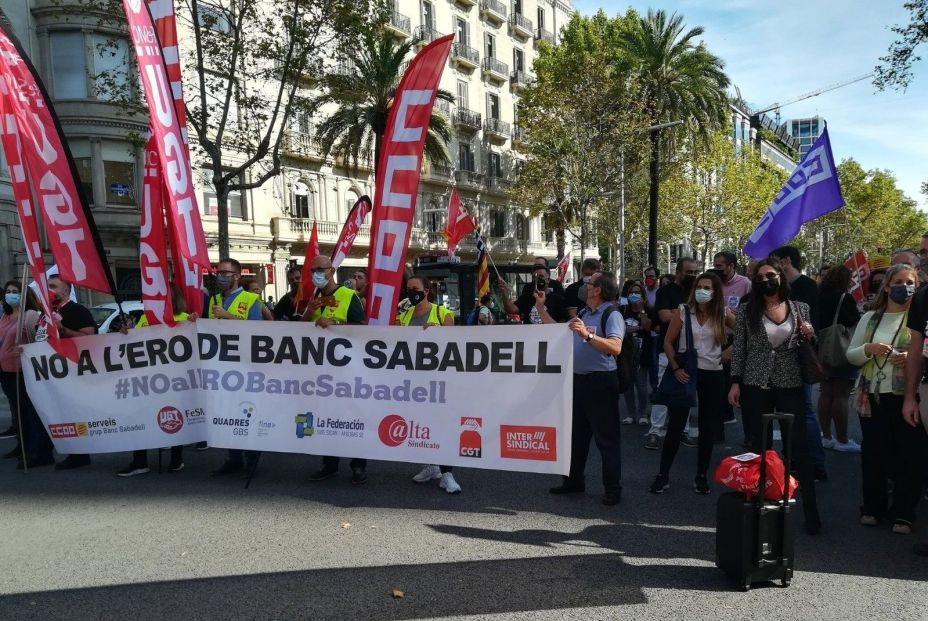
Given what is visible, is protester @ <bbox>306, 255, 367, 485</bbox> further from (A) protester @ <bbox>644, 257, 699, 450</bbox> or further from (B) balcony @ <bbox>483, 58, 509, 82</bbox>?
(B) balcony @ <bbox>483, 58, 509, 82</bbox>

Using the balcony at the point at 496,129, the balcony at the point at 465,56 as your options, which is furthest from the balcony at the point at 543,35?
the balcony at the point at 465,56

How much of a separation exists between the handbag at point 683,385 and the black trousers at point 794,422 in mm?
742

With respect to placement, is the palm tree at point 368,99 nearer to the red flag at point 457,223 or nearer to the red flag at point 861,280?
the red flag at point 457,223

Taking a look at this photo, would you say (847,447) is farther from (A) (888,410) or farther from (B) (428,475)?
(B) (428,475)

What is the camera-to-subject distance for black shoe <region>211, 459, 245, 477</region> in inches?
259

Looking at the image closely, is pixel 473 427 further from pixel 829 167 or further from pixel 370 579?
pixel 829 167

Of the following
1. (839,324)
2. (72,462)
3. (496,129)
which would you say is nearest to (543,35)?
(496,129)

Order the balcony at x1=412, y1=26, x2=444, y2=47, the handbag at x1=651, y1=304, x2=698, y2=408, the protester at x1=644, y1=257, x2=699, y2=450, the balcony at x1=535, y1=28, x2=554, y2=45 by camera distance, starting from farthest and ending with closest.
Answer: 1. the balcony at x1=535, y1=28, x2=554, y2=45
2. the balcony at x1=412, y1=26, x2=444, y2=47
3. the protester at x1=644, y1=257, x2=699, y2=450
4. the handbag at x1=651, y1=304, x2=698, y2=408

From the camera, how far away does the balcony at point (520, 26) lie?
47000 mm

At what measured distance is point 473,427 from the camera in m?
5.55

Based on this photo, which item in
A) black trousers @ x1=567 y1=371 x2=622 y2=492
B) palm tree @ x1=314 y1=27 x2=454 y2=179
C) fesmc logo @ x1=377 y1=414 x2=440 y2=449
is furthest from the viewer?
palm tree @ x1=314 y1=27 x2=454 y2=179

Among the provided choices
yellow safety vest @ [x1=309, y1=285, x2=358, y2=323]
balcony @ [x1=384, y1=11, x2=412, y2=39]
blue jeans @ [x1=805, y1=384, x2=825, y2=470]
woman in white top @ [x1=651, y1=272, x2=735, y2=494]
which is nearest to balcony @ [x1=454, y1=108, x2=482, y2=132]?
balcony @ [x1=384, y1=11, x2=412, y2=39]

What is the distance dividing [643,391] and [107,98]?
2278cm

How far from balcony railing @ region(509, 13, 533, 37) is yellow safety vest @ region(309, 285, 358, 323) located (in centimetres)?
4508
